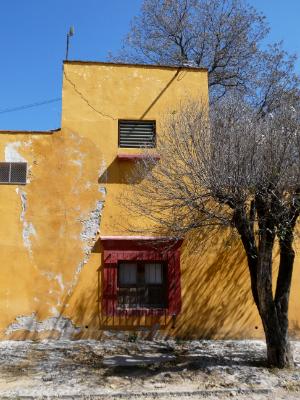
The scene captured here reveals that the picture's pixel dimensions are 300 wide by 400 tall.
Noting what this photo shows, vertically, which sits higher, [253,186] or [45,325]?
[253,186]

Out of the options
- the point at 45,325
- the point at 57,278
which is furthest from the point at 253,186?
the point at 45,325

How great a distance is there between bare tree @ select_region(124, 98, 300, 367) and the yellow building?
77.1 inches

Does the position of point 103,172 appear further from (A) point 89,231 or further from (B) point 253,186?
(B) point 253,186

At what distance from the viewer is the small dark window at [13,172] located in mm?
10039

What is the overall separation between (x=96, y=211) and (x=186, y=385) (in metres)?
4.50

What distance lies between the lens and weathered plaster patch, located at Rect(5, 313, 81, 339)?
9.55 meters

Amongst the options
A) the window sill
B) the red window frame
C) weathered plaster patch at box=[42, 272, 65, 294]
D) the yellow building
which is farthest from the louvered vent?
weathered plaster patch at box=[42, 272, 65, 294]

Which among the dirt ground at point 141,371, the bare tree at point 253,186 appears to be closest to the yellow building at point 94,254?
the dirt ground at point 141,371

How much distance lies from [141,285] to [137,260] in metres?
0.57

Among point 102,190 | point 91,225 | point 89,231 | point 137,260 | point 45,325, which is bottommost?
point 45,325

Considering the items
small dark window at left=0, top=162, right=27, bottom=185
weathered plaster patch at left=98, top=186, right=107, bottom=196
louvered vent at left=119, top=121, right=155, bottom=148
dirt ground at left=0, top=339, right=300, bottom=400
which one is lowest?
dirt ground at left=0, top=339, right=300, bottom=400

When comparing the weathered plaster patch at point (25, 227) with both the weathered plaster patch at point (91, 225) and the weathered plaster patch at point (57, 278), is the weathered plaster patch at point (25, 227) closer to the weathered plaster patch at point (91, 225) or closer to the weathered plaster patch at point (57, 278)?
the weathered plaster patch at point (57, 278)

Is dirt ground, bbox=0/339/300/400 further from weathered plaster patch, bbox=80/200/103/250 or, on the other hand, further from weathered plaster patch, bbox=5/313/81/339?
weathered plaster patch, bbox=80/200/103/250

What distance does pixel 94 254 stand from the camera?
9.93 meters
